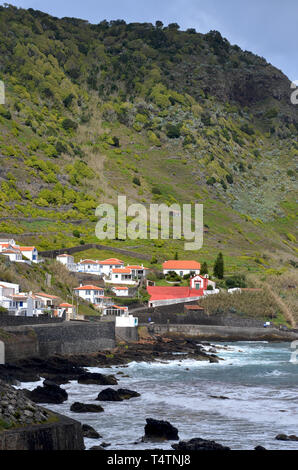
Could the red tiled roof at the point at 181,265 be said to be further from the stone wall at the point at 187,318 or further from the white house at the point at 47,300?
the white house at the point at 47,300

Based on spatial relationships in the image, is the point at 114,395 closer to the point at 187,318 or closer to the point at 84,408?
the point at 84,408

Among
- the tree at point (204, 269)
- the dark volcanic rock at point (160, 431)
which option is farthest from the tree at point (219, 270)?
the dark volcanic rock at point (160, 431)

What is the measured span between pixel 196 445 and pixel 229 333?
59.3 m

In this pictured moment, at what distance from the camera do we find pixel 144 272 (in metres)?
102

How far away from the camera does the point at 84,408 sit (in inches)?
1382

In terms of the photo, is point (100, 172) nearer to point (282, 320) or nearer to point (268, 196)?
point (268, 196)

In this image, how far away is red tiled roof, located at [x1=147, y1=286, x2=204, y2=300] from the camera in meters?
91.8

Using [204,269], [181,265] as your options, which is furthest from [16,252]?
[204,269]

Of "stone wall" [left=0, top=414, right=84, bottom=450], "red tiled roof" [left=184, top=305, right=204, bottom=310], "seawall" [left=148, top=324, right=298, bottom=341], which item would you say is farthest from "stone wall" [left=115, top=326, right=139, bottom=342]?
"stone wall" [left=0, top=414, right=84, bottom=450]

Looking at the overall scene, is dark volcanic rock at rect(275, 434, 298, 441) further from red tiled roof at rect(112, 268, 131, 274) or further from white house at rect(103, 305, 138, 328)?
red tiled roof at rect(112, 268, 131, 274)

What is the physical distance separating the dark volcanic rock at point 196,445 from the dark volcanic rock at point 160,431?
5.93ft

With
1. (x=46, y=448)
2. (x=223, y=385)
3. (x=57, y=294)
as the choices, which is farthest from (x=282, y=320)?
(x=46, y=448)

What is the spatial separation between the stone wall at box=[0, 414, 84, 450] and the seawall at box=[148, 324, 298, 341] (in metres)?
57.6

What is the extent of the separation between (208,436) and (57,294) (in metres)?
49.6
